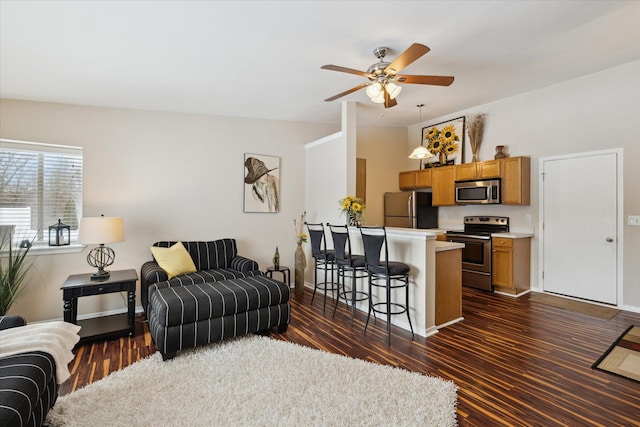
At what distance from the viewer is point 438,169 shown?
18.9 ft

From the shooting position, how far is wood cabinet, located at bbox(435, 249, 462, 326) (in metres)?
3.38

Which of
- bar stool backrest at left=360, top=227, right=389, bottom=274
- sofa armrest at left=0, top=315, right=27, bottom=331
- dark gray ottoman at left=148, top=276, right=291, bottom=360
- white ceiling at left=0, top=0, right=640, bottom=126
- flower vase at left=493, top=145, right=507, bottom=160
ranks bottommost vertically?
dark gray ottoman at left=148, top=276, right=291, bottom=360

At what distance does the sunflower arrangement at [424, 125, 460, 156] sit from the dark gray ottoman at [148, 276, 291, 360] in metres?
4.20

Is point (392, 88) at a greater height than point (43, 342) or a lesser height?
greater

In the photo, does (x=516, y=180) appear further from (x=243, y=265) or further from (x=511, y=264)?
(x=243, y=265)

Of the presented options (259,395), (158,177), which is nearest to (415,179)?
(158,177)

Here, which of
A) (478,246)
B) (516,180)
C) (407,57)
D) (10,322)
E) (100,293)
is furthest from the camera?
(478,246)

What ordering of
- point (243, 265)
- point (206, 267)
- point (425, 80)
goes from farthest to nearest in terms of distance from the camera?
point (206, 267), point (243, 265), point (425, 80)

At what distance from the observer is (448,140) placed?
578 centimetres

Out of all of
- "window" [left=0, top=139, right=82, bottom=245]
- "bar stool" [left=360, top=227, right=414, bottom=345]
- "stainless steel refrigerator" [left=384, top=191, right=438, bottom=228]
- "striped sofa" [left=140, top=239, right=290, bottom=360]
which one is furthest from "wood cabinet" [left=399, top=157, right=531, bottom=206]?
"window" [left=0, top=139, right=82, bottom=245]

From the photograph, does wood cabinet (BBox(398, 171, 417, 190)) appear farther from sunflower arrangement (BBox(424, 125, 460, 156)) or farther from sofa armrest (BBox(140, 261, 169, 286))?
sofa armrest (BBox(140, 261, 169, 286))

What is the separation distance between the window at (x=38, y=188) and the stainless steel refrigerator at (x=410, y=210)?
4935 millimetres

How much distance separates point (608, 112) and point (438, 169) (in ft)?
7.82

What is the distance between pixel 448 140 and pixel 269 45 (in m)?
4.12
